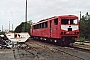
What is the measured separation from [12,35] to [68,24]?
880 centimetres

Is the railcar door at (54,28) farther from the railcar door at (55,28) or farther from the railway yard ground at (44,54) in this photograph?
the railway yard ground at (44,54)

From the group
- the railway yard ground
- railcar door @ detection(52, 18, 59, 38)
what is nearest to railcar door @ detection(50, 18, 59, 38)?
railcar door @ detection(52, 18, 59, 38)

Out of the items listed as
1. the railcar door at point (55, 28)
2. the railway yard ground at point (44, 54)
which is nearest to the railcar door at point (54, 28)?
the railcar door at point (55, 28)

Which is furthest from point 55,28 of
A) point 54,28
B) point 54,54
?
point 54,54

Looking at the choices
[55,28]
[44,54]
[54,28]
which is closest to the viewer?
[44,54]

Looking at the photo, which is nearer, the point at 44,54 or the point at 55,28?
the point at 44,54

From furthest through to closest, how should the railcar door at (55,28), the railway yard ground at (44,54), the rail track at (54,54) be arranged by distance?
1. the railcar door at (55,28)
2. the railway yard ground at (44,54)
3. the rail track at (54,54)

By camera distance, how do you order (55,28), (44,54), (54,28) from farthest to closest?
(54,28) → (55,28) → (44,54)

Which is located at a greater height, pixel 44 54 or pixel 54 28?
pixel 54 28

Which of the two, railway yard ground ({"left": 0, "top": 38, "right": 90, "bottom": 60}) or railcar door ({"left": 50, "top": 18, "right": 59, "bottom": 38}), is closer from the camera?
railway yard ground ({"left": 0, "top": 38, "right": 90, "bottom": 60})

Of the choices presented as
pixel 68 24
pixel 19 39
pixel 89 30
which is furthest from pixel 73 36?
pixel 89 30

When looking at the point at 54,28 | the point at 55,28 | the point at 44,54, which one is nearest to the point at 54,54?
the point at 44,54

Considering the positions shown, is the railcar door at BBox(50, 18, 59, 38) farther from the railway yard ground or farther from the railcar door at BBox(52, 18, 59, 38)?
the railway yard ground

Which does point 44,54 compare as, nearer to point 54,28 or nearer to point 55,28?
point 55,28
